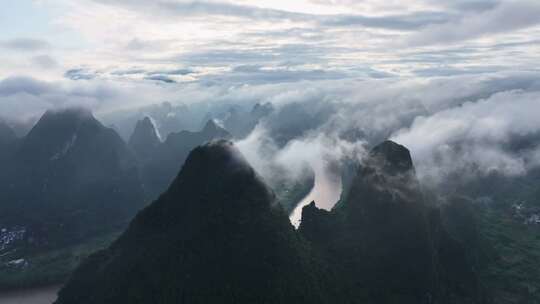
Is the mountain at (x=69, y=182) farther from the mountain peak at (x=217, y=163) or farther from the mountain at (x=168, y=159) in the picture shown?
the mountain peak at (x=217, y=163)

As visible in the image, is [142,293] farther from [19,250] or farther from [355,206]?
[19,250]

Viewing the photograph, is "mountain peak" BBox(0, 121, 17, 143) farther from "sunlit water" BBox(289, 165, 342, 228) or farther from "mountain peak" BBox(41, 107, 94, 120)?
"sunlit water" BBox(289, 165, 342, 228)

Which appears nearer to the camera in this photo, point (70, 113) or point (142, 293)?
point (142, 293)

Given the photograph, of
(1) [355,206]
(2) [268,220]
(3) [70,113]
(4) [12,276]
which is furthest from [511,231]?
(3) [70,113]

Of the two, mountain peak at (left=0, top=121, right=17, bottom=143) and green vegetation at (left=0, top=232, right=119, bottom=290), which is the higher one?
mountain peak at (left=0, top=121, right=17, bottom=143)

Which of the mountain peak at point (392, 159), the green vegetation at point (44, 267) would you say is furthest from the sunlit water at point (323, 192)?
the green vegetation at point (44, 267)

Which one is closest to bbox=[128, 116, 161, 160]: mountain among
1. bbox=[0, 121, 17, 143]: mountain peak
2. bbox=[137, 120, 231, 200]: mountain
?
bbox=[137, 120, 231, 200]: mountain

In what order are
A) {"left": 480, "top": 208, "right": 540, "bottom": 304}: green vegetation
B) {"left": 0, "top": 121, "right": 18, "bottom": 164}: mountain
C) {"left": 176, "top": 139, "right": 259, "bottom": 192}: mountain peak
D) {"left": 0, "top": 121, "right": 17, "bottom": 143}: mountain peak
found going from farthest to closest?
{"left": 0, "top": 121, "right": 17, "bottom": 143}: mountain peak, {"left": 0, "top": 121, "right": 18, "bottom": 164}: mountain, {"left": 480, "top": 208, "right": 540, "bottom": 304}: green vegetation, {"left": 176, "top": 139, "right": 259, "bottom": 192}: mountain peak
